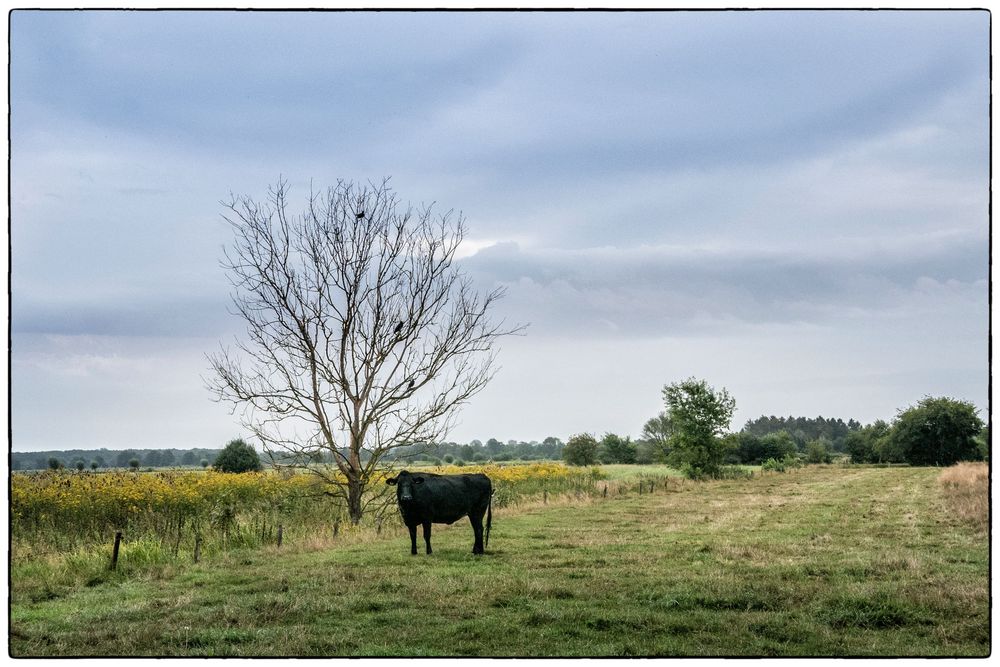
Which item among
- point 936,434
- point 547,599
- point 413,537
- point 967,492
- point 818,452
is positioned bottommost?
point 547,599

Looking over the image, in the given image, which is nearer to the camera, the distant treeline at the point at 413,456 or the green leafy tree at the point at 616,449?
the distant treeline at the point at 413,456

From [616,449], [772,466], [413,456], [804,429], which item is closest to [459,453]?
[413,456]

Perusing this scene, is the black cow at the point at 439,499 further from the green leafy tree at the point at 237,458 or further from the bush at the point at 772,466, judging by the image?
the bush at the point at 772,466

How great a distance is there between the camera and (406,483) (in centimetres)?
1280

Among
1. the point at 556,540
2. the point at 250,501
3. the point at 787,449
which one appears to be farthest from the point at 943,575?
the point at 787,449

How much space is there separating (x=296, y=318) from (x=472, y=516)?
5500 millimetres

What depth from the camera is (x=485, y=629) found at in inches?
315

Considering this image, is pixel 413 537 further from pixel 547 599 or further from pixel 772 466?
pixel 772 466

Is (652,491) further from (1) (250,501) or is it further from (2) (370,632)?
(2) (370,632)

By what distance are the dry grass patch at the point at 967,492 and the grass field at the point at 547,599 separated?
376 mm

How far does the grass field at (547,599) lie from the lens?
7734 millimetres

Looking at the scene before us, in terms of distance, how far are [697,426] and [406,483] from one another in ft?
86.1

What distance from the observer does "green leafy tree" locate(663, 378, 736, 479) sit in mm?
36500

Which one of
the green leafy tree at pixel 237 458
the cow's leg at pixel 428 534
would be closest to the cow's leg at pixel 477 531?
the cow's leg at pixel 428 534
